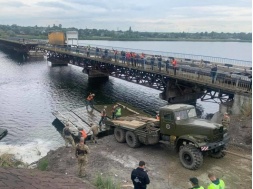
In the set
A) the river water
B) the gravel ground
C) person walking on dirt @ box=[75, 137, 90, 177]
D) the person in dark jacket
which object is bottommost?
the river water

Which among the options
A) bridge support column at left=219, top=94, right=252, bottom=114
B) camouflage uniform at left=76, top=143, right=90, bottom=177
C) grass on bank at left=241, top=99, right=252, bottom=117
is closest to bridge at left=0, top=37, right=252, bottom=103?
bridge support column at left=219, top=94, right=252, bottom=114

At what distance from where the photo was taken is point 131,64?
32312 mm

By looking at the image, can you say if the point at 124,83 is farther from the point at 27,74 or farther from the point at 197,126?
the point at 197,126

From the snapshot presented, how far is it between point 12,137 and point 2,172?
14.6m

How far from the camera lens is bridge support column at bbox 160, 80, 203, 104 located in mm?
28094

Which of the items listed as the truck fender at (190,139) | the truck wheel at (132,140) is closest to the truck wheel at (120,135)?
the truck wheel at (132,140)

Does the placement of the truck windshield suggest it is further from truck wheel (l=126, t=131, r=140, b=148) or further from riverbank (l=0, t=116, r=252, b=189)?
truck wheel (l=126, t=131, r=140, b=148)

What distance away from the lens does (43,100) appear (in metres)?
32.7

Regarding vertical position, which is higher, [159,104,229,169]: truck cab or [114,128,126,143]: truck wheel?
[159,104,229,169]: truck cab

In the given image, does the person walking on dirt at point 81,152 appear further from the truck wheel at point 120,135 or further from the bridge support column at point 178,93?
the bridge support column at point 178,93

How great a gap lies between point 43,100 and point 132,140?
20206 millimetres

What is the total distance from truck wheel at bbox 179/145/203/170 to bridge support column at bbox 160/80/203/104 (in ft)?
52.0

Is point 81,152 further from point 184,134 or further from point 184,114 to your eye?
point 184,114

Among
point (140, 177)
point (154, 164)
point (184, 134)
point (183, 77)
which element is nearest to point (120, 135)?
point (154, 164)
